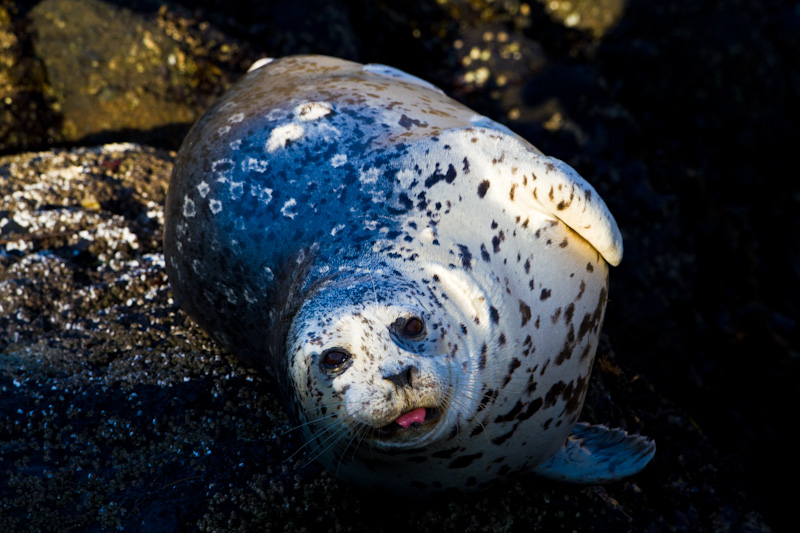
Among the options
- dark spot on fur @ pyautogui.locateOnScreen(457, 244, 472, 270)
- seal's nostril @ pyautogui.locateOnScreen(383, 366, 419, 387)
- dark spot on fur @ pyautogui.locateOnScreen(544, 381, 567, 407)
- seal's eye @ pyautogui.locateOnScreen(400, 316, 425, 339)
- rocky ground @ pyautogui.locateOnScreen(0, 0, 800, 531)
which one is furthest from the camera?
rocky ground @ pyautogui.locateOnScreen(0, 0, 800, 531)

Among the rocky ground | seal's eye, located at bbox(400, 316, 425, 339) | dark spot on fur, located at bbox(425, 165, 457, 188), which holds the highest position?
dark spot on fur, located at bbox(425, 165, 457, 188)

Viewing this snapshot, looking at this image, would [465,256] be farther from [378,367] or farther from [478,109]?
[478,109]

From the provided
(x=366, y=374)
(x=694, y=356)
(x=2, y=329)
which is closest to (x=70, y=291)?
(x=2, y=329)

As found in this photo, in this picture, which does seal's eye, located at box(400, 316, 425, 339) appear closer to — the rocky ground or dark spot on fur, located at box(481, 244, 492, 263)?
dark spot on fur, located at box(481, 244, 492, 263)

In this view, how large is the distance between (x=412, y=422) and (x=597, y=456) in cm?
129

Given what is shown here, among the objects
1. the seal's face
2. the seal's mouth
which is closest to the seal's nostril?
the seal's face

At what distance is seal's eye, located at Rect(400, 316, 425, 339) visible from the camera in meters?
2.50

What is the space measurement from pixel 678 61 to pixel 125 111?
184 inches

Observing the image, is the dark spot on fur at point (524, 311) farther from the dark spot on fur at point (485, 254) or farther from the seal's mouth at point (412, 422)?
the seal's mouth at point (412, 422)

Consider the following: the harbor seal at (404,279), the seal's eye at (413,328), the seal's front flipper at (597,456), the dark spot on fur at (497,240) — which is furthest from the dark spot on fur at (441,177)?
the seal's front flipper at (597,456)

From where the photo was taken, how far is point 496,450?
Answer: 291 centimetres

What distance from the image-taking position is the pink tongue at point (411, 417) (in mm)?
2477

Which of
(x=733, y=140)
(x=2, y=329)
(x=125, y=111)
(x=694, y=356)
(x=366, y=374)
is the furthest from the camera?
(x=733, y=140)

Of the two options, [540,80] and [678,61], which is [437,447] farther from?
[678,61]
